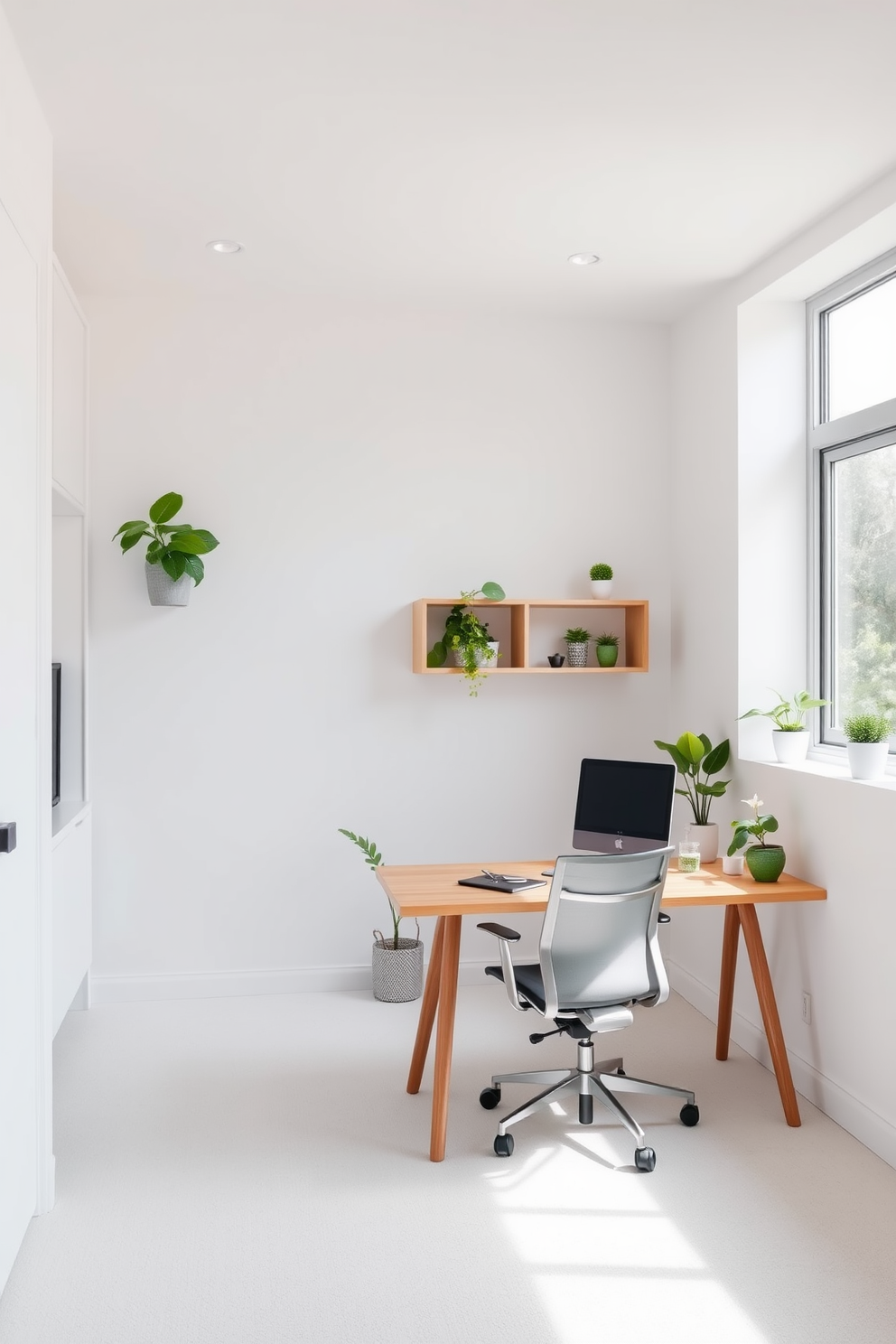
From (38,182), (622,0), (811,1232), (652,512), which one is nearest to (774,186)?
(622,0)

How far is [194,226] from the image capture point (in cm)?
358

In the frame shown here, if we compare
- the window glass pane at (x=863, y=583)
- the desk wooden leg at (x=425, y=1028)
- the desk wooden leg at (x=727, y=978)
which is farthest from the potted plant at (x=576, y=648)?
the desk wooden leg at (x=425, y=1028)

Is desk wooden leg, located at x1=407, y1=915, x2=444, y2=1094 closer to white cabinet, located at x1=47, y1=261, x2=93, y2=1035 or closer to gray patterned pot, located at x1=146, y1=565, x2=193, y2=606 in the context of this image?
white cabinet, located at x1=47, y1=261, x2=93, y2=1035

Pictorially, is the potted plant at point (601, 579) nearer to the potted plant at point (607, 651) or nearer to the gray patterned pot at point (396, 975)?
the potted plant at point (607, 651)

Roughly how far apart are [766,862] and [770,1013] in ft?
1.57

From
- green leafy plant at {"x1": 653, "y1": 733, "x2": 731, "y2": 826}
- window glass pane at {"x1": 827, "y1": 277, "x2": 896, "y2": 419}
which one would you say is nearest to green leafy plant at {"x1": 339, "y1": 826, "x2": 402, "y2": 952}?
green leafy plant at {"x1": 653, "y1": 733, "x2": 731, "y2": 826}

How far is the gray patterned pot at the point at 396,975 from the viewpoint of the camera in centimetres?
430

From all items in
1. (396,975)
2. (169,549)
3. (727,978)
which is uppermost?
(169,549)

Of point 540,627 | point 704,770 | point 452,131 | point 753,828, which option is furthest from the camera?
point 540,627

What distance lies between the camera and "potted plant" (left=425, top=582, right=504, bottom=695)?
429 centimetres

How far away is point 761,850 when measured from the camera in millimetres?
3420

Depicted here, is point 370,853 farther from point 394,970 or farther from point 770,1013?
point 770,1013

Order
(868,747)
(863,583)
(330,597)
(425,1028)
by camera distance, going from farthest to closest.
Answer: (330,597), (863,583), (425,1028), (868,747)

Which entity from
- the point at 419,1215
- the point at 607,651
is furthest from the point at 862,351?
the point at 419,1215
